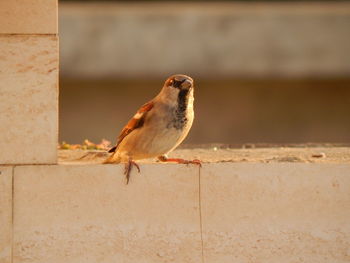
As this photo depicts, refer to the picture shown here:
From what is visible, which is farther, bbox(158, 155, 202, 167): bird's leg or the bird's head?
the bird's head

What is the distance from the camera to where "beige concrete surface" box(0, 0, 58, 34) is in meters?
5.43

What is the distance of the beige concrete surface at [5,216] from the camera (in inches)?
215

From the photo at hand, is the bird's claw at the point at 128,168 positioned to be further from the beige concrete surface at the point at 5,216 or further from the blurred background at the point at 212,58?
the blurred background at the point at 212,58

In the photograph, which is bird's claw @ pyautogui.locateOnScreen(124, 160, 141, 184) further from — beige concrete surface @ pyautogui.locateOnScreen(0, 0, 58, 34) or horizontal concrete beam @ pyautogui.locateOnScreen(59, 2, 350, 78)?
horizontal concrete beam @ pyautogui.locateOnScreen(59, 2, 350, 78)

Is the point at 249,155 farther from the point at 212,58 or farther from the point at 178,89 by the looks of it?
the point at 212,58

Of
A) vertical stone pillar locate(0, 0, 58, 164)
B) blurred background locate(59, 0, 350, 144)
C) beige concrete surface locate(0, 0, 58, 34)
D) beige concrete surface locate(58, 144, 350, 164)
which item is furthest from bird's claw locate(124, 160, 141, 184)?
blurred background locate(59, 0, 350, 144)

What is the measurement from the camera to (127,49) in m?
19.0

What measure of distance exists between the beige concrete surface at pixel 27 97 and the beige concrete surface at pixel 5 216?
0.10 meters

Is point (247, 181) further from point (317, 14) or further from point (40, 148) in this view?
point (317, 14)

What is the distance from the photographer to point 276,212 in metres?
5.55

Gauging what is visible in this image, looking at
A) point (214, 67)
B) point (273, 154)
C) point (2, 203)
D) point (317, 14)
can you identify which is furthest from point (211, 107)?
point (2, 203)

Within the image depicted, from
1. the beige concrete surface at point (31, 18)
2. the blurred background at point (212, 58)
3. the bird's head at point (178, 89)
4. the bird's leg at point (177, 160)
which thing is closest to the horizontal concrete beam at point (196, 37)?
the blurred background at point (212, 58)

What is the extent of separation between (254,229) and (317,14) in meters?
13.9

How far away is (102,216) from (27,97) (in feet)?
2.53
